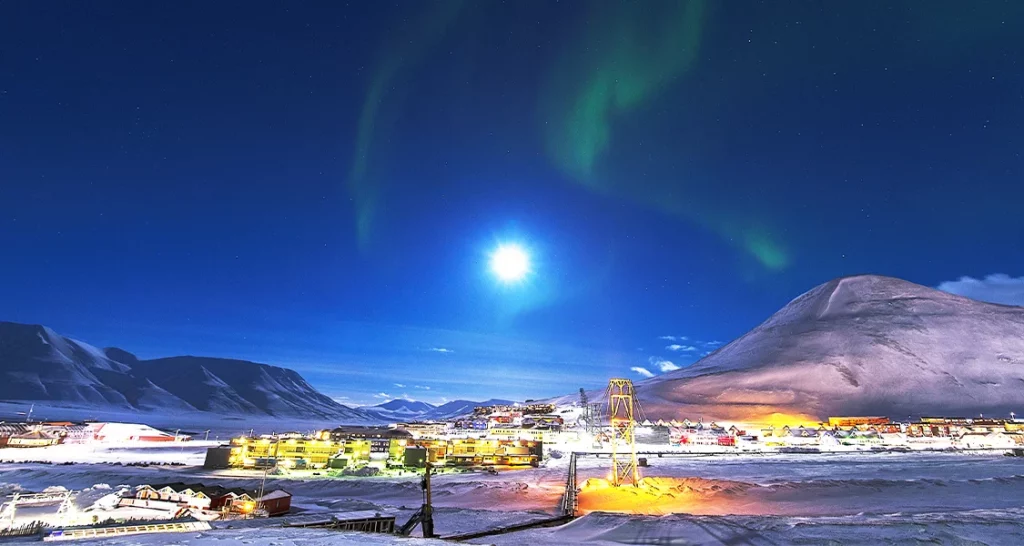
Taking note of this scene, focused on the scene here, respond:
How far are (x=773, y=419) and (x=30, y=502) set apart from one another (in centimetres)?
17938

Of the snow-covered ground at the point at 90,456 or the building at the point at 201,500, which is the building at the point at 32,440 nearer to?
Result: the snow-covered ground at the point at 90,456

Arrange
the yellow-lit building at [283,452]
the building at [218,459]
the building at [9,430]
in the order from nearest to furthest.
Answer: the building at [218,459] → the yellow-lit building at [283,452] → the building at [9,430]

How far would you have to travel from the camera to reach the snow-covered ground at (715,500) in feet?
57.3

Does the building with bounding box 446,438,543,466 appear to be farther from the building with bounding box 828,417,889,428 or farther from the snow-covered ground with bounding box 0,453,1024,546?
the building with bounding box 828,417,889,428

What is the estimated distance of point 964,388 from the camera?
181 m

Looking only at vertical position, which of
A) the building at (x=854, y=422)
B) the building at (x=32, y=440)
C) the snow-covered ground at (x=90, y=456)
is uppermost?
the building at (x=854, y=422)

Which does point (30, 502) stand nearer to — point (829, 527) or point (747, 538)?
point (747, 538)

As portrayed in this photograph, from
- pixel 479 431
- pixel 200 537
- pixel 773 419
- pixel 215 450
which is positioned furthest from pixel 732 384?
pixel 200 537

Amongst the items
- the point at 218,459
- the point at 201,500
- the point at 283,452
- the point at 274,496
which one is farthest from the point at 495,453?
the point at 201,500

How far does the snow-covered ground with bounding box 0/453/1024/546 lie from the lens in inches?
688

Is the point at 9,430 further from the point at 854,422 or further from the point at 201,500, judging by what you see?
the point at 854,422

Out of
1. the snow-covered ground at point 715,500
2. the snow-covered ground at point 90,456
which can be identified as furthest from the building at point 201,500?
the snow-covered ground at point 90,456

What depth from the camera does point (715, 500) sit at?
126ft

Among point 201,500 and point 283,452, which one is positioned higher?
point 201,500
